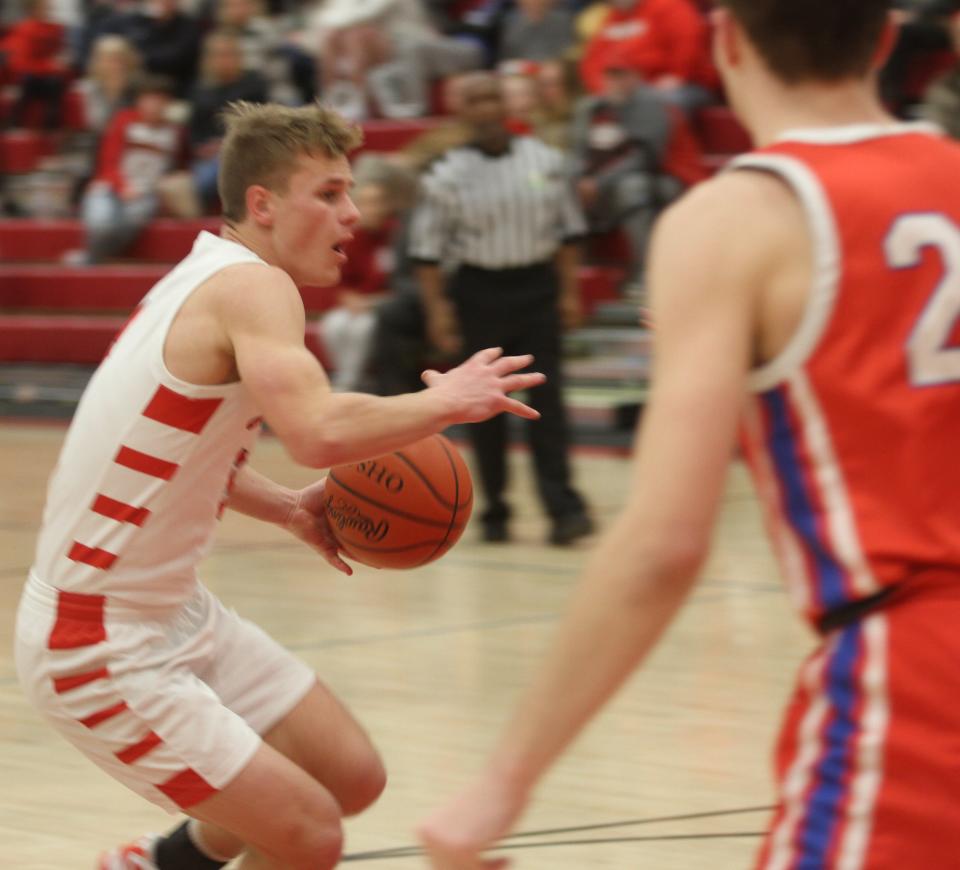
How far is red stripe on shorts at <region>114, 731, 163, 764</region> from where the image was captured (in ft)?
9.25

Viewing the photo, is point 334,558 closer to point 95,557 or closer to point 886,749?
point 95,557

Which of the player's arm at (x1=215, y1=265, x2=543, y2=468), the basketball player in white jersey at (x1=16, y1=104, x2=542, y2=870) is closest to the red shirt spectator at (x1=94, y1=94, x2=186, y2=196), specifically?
the basketball player in white jersey at (x1=16, y1=104, x2=542, y2=870)

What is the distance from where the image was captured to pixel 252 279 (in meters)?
2.83

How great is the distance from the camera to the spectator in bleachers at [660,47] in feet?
35.2

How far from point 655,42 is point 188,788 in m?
8.69

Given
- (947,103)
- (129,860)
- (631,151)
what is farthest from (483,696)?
(631,151)

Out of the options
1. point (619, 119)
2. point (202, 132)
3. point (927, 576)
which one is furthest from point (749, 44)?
point (202, 132)

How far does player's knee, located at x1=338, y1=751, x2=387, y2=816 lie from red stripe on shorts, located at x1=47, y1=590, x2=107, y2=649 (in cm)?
55

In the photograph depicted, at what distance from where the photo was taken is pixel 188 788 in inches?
111

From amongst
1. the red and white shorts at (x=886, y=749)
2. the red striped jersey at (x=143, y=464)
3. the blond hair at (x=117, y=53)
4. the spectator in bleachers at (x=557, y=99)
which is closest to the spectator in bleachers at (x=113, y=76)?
the blond hair at (x=117, y=53)

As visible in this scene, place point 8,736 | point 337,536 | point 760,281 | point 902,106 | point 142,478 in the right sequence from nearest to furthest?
point 760,281 → point 142,478 → point 337,536 → point 8,736 → point 902,106

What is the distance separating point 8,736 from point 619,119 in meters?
6.70

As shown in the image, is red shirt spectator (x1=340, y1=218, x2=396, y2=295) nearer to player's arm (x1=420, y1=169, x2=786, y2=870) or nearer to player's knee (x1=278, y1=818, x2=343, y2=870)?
player's knee (x1=278, y1=818, x2=343, y2=870)

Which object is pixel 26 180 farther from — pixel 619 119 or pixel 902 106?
pixel 902 106
